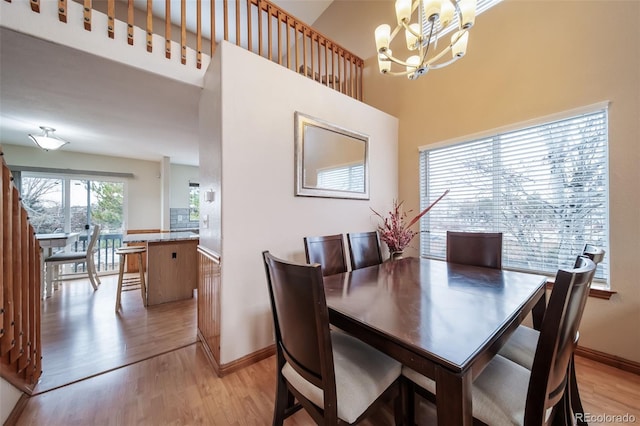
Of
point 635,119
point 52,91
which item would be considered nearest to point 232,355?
point 52,91

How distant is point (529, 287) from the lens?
133 centimetres

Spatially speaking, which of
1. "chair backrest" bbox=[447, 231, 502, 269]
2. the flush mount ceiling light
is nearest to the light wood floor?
"chair backrest" bbox=[447, 231, 502, 269]

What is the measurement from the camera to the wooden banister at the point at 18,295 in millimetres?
1252

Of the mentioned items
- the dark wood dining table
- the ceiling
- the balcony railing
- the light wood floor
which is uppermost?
the balcony railing

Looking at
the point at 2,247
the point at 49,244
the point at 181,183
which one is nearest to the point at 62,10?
the point at 2,247

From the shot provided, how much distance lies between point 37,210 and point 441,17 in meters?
6.84

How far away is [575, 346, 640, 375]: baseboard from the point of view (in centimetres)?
170

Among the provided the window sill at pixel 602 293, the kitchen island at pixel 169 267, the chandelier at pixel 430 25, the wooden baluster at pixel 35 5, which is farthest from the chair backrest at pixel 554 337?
the kitchen island at pixel 169 267

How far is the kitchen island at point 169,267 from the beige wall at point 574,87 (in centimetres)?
366

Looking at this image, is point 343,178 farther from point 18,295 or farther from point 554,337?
point 18,295

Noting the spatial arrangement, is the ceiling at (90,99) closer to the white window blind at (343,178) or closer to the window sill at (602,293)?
the white window blind at (343,178)

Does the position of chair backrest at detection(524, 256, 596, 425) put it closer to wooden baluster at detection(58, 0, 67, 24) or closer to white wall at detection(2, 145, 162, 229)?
wooden baluster at detection(58, 0, 67, 24)

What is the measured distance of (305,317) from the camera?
33.5 inches

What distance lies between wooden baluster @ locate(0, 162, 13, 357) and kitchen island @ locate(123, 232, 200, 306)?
70.5 inches
